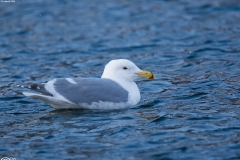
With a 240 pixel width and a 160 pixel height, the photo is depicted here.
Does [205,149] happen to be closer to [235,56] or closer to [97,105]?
[97,105]

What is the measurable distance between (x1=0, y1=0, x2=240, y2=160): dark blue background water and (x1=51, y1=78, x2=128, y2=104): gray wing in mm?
217

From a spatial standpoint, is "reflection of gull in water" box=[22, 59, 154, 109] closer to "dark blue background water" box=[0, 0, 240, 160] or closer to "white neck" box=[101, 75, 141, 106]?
"white neck" box=[101, 75, 141, 106]

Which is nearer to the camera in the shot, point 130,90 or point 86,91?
point 86,91

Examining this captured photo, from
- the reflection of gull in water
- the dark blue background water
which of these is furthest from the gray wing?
the dark blue background water

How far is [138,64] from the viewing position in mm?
13391

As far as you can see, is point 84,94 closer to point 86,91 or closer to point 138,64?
point 86,91

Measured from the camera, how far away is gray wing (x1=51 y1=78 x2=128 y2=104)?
9.43m

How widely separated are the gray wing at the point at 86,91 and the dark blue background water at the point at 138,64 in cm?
22

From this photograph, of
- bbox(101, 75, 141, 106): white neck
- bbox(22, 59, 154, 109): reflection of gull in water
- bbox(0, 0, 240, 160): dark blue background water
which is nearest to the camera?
bbox(0, 0, 240, 160): dark blue background water

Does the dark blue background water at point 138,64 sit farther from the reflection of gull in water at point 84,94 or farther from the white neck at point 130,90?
the white neck at point 130,90

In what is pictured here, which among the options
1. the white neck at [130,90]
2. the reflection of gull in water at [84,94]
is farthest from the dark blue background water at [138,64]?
the white neck at [130,90]

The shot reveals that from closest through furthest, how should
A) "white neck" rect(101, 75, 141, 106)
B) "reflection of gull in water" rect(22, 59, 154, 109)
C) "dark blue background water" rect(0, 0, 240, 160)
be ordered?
"dark blue background water" rect(0, 0, 240, 160) → "reflection of gull in water" rect(22, 59, 154, 109) → "white neck" rect(101, 75, 141, 106)

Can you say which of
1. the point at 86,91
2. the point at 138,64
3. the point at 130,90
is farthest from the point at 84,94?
the point at 138,64

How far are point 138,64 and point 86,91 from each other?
13.3 ft
